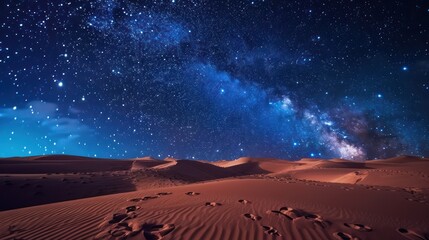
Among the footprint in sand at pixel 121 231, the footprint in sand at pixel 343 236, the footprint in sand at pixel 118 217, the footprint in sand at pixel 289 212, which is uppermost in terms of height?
the footprint in sand at pixel 289 212

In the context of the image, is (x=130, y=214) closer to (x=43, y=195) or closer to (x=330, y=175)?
(x=43, y=195)

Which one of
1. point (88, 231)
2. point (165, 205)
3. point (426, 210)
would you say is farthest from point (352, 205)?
point (88, 231)

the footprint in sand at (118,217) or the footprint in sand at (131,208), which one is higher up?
the footprint in sand at (131,208)

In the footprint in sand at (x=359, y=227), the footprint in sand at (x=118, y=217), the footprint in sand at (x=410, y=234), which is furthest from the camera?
the footprint in sand at (x=118, y=217)

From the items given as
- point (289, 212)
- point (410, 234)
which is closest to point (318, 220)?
point (289, 212)

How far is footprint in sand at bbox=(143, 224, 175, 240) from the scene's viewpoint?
362 centimetres

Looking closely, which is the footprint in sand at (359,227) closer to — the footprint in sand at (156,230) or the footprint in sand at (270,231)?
the footprint in sand at (270,231)

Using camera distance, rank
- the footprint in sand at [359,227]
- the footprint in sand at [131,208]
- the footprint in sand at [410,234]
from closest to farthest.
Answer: the footprint in sand at [410,234] → the footprint in sand at [359,227] → the footprint in sand at [131,208]

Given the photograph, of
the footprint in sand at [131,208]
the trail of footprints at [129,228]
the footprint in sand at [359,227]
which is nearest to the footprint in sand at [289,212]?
the footprint in sand at [359,227]

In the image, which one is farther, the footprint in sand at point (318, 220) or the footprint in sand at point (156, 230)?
the footprint in sand at point (318, 220)

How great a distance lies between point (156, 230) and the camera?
3.87 m

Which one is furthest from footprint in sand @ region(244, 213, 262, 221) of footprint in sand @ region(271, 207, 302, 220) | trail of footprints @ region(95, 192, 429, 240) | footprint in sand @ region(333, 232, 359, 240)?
footprint in sand @ region(333, 232, 359, 240)

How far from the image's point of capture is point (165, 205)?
217 inches

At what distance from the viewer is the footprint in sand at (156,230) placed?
143 inches
